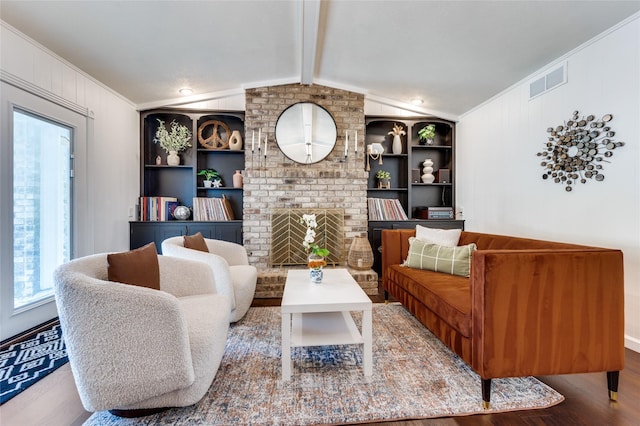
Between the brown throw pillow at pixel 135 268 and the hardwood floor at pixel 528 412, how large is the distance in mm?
652

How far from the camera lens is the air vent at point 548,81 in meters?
2.49

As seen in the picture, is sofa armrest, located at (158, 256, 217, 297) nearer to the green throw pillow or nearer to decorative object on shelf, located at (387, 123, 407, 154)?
the green throw pillow

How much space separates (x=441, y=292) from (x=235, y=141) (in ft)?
10.5

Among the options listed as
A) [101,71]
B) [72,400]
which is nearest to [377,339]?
[72,400]

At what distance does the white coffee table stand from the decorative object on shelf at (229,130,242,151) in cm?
245

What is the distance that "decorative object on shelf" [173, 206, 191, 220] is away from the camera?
3719 mm

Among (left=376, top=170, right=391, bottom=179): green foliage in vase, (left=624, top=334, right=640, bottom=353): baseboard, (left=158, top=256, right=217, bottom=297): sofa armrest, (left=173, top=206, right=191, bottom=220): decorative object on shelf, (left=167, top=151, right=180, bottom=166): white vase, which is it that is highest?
(left=167, top=151, right=180, bottom=166): white vase

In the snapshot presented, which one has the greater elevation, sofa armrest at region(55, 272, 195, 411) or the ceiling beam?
the ceiling beam

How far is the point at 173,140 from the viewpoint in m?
3.78

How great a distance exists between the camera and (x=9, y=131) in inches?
83.1

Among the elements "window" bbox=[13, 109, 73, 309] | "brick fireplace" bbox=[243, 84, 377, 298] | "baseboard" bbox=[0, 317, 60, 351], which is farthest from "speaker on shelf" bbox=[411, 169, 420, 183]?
"baseboard" bbox=[0, 317, 60, 351]

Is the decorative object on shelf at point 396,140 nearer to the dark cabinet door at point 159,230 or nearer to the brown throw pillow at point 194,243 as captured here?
the dark cabinet door at point 159,230

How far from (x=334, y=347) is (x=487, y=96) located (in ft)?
11.1

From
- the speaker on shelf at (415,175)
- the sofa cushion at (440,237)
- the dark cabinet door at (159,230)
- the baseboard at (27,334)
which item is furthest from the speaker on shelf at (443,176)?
the baseboard at (27,334)
